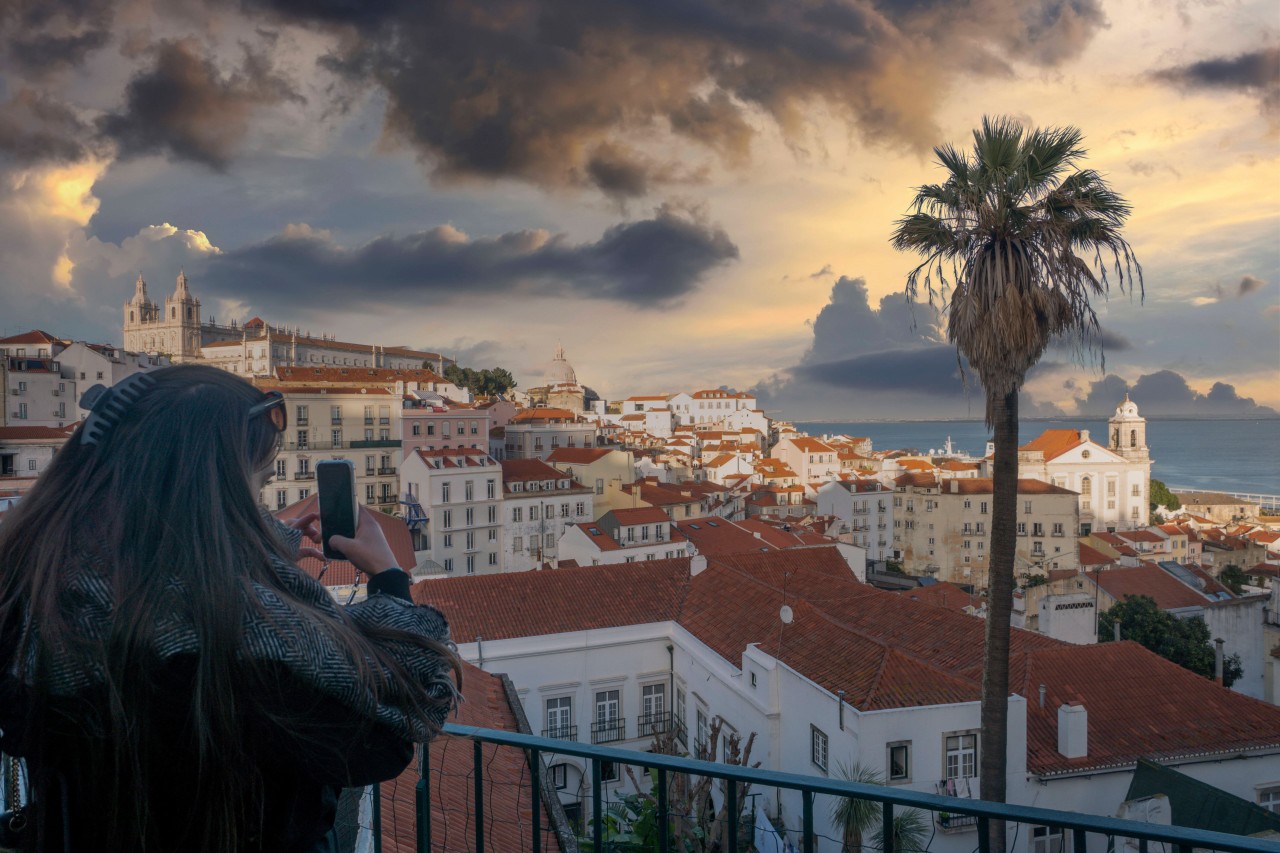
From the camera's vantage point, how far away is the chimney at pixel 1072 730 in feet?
39.9

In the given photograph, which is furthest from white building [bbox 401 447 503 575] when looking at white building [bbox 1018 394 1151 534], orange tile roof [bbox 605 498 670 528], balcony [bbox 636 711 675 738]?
white building [bbox 1018 394 1151 534]

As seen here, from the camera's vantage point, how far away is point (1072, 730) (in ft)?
40.2

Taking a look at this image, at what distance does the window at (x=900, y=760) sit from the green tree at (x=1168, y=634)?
18.3 metres

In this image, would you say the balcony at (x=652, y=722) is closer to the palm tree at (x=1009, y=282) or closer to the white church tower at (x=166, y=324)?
the palm tree at (x=1009, y=282)

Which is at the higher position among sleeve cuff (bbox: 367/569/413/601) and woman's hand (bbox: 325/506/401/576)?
woman's hand (bbox: 325/506/401/576)

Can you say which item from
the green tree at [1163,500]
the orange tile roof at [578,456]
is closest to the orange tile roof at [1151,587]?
the orange tile roof at [578,456]

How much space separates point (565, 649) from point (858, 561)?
1780cm

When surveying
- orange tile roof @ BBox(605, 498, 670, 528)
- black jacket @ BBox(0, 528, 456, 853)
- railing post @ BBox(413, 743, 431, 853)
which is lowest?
orange tile roof @ BBox(605, 498, 670, 528)

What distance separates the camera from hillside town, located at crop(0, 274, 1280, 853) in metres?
12.0

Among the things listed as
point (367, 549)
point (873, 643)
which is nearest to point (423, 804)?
point (367, 549)

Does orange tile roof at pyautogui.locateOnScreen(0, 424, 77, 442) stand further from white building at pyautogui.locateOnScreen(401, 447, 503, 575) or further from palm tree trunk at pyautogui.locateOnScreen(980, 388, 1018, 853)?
palm tree trunk at pyautogui.locateOnScreen(980, 388, 1018, 853)

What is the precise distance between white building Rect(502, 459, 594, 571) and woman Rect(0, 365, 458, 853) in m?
39.6

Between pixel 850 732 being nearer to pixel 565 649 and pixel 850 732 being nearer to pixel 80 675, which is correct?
pixel 565 649

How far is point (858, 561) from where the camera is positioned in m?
31.0
